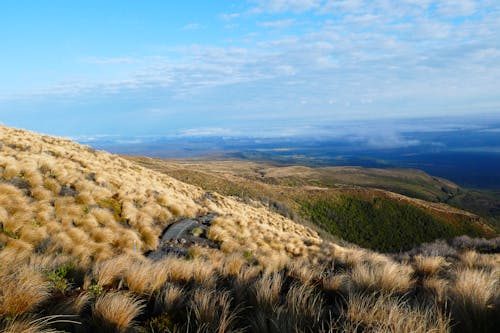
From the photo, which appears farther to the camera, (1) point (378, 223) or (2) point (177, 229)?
(1) point (378, 223)

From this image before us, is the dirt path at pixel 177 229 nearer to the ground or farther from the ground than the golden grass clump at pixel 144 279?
nearer to the ground

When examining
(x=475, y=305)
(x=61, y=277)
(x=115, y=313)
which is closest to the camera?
(x=115, y=313)

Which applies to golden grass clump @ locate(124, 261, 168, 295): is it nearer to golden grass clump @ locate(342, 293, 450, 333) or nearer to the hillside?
golden grass clump @ locate(342, 293, 450, 333)

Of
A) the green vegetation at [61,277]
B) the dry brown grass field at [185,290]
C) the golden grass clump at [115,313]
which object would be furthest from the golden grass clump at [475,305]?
the green vegetation at [61,277]

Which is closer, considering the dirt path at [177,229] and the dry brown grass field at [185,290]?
the dry brown grass field at [185,290]

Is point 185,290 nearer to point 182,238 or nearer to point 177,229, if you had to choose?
point 182,238

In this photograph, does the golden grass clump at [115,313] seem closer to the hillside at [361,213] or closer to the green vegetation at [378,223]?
the hillside at [361,213]

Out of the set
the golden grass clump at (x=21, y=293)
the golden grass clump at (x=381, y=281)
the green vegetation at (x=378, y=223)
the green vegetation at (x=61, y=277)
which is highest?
the golden grass clump at (x=21, y=293)

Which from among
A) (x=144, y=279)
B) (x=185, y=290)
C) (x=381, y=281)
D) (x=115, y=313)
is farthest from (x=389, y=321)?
(x=144, y=279)

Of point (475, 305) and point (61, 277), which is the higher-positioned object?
point (475, 305)

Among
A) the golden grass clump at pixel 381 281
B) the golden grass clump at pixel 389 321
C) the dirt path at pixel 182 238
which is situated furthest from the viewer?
the dirt path at pixel 182 238

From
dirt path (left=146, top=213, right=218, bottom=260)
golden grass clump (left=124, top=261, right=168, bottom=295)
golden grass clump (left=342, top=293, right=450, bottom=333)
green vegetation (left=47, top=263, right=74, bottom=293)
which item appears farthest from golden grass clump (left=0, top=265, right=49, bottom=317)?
dirt path (left=146, top=213, right=218, bottom=260)

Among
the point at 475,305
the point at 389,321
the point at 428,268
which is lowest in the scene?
the point at 428,268

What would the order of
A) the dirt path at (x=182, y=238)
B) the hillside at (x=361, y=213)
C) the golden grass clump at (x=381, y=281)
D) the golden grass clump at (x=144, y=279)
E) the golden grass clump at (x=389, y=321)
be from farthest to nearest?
the hillside at (x=361, y=213), the dirt path at (x=182, y=238), the golden grass clump at (x=381, y=281), the golden grass clump at (x=144, y=279), the golden grass clump at (x=389, y=321)
